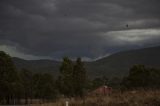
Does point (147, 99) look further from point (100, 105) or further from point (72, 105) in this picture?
point (72, 105)

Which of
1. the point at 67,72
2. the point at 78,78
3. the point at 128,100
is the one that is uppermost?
the point at 67,72

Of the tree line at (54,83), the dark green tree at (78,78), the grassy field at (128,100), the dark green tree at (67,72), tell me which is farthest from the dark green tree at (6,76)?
the grassy field at (128,100)

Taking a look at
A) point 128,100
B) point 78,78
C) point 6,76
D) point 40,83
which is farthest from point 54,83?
point 128,100

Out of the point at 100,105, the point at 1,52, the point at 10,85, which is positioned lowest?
the point at 100,105

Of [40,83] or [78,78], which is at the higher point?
[78,78]

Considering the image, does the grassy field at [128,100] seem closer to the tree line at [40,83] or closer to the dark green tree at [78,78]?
the tree line at [40,83]

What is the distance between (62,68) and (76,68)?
4432mm

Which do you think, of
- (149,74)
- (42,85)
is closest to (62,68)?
(42,85)

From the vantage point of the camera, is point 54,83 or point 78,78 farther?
point 54,83

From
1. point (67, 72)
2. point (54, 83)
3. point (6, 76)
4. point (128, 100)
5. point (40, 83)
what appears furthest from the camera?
point (54, 83)

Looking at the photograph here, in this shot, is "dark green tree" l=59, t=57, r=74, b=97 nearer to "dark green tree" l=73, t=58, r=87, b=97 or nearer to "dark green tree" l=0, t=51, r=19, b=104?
"dark green tree" l=73, t=58, r=87, b=97

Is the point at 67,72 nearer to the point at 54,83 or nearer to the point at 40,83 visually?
the point at 40,83

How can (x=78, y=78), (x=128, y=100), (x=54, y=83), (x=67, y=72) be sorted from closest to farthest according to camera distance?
(x=128, y=100) < (x=67, y=72) < (x=78, y=78) < (x=54, y=83)

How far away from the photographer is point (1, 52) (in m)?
88.8
